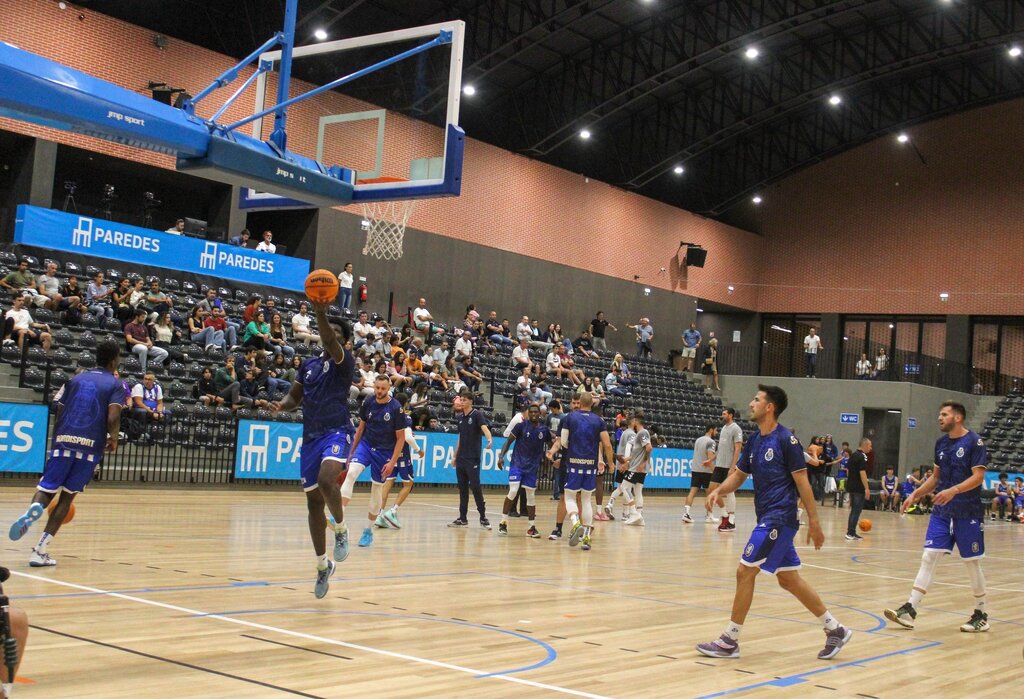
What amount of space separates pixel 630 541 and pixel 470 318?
14358mm

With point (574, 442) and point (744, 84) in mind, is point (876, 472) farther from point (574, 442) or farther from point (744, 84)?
point (574, 442)

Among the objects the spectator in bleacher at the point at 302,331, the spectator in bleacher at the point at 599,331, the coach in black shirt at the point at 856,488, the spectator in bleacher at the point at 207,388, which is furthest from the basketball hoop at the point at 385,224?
the coach in black shirt at the point at 856,488

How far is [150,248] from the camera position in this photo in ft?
75.6

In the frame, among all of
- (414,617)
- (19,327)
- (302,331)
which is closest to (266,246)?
(302,331)

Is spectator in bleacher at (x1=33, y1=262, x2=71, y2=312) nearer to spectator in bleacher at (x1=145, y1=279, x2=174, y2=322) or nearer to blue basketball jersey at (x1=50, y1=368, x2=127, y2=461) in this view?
spectator in bleacher at (x1=145, y1=279, x2=174, y2=322)

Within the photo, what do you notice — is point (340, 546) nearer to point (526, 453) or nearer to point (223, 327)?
point (526, 453)

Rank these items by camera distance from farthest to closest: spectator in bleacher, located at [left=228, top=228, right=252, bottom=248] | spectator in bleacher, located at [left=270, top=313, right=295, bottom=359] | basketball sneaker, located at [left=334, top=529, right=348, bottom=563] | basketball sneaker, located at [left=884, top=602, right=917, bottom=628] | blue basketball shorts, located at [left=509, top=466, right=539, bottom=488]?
spectator in bleacher, located at [left=228, top=228, right=252, bottom=248]
spectator in bleacher, located at [left=270, top=313, right=295, bottom=359]
blue basketball shorts, located at [left=509, top=466, right=539, bottom=488]
basketball sneaker, located at [left=884, top=602, right=917, bottom=628]
basketball sneaker, located at [left=334, top=529, right=348, bottom=563]

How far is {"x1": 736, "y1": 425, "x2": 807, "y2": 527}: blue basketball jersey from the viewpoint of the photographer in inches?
299

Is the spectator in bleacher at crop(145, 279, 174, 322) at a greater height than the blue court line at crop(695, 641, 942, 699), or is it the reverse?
the spectator in bleacher at crop(145, 279, 174, 322)

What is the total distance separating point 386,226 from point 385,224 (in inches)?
19.1

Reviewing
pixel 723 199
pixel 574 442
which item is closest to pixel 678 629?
pixel 574 442

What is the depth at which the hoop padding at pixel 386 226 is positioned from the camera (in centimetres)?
2064

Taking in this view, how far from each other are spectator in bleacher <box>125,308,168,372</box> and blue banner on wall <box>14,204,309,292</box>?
3.00 metres

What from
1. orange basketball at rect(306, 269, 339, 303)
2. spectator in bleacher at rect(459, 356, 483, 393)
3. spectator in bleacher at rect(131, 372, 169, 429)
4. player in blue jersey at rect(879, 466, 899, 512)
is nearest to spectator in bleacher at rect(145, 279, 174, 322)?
spectator in bleacher at rect(131, 372, 169, 429)
